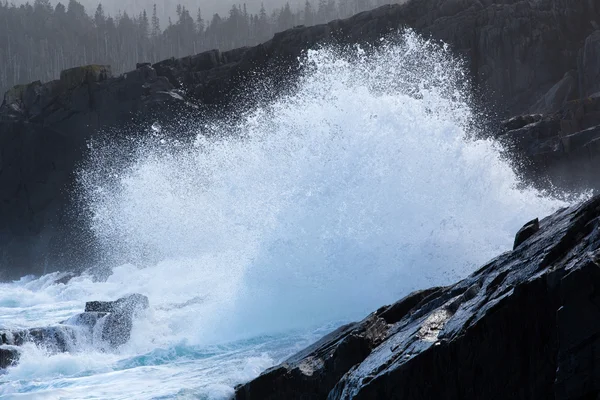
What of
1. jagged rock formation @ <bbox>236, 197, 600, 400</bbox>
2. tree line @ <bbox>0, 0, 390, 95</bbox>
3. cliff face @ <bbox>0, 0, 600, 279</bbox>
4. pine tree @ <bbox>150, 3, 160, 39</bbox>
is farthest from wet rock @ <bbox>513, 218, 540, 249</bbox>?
pine tree @ <bbox>150, 3, 160, 39</bbox>

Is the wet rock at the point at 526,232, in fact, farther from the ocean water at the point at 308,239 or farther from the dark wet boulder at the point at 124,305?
the dark wet boulder at the point at 124,305

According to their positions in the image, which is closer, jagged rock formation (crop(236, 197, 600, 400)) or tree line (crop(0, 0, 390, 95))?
jagged rock formation (crop(236, 197, 600, 400))

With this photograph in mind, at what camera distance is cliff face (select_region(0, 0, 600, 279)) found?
35219 mm

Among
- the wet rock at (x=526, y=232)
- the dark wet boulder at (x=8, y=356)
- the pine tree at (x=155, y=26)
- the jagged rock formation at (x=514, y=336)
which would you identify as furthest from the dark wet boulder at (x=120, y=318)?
the pine tree at (x=155, y=26)

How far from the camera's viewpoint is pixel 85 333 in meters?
15.1

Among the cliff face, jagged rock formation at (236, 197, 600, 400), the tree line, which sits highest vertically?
the tree line

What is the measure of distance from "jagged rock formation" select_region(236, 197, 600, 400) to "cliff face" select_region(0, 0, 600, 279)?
1177 inches

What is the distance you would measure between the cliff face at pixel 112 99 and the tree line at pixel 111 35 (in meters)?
63.0

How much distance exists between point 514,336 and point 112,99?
37811mm

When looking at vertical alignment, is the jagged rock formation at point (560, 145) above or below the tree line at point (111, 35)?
below

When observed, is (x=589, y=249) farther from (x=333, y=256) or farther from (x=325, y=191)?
(x=325, y=191)

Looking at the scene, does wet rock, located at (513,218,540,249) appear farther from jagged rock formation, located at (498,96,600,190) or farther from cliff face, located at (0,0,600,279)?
cliff face, located at (0,0,600,279)

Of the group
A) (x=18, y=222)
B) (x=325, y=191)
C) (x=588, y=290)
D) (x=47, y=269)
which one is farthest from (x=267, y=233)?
(x=18, y=222)

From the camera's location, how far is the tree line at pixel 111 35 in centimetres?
10712
